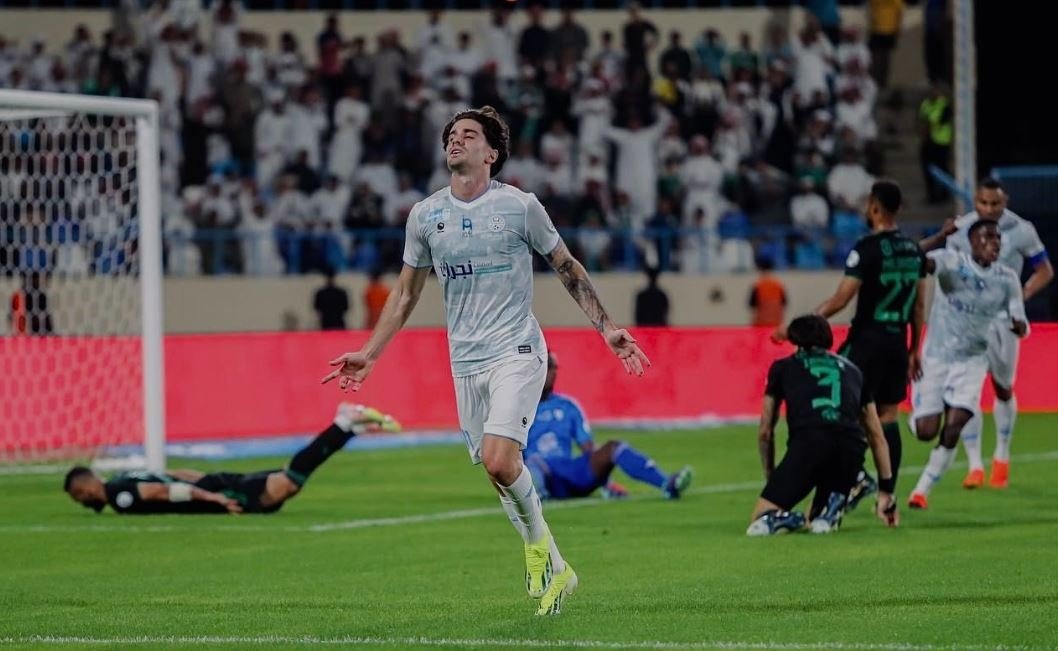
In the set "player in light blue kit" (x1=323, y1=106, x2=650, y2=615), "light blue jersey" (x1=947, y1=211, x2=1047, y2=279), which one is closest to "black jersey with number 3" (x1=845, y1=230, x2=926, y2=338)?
"light blue jersey" (x1=947, y1=211, x2=1047, y2=279)

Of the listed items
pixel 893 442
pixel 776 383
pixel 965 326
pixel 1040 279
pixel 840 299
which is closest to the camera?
pixel 776 383

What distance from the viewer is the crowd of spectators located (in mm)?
27953

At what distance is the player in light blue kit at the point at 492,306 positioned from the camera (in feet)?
29.5

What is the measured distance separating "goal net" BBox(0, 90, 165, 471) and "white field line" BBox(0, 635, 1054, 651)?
905 centimetres

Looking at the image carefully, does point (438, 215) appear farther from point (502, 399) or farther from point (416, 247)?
point (502, 399)

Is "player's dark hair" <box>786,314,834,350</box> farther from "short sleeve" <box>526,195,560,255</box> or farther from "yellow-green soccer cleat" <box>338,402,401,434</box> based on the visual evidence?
"short sleeve" <box>526,195,560,255</box>

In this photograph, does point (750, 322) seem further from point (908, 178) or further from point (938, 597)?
point (938, 597)

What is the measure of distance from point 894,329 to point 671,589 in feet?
14.6

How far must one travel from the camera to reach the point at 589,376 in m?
23.1

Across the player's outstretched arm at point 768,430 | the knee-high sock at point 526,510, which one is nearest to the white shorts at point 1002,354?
the player's outstretched arm at point 768,430

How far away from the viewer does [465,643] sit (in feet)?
26.4

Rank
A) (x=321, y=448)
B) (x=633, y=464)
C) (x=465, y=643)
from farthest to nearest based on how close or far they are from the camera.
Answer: (x=633, y=464), (x=321, y=448), (x=465, y=643)

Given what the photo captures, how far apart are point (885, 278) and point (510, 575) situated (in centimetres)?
414

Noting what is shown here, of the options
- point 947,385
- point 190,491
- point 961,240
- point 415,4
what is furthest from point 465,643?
point 415,4
